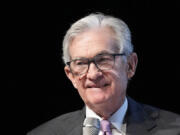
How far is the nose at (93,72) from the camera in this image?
2.12 meters

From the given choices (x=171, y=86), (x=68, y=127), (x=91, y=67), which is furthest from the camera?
(x=171, y=86)

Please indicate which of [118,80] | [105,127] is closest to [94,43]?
[118,80]

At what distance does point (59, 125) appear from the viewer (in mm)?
2436

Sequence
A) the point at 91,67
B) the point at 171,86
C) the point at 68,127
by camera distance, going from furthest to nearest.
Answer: the point at 171,86, the point at 68,127, the point at 91,67

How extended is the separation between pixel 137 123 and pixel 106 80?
0.35 meters

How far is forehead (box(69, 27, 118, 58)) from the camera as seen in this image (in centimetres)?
218

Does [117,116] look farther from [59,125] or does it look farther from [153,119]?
[59,125]

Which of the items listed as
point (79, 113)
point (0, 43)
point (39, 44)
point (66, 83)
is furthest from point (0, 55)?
point (79, 113)

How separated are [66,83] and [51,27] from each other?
434 millimetres

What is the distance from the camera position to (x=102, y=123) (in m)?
2.22

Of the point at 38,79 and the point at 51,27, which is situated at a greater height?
the point at 51,27

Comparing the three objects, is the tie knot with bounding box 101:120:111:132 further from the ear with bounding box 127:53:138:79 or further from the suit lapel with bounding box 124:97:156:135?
the ear with bounding box 127:53:138:79

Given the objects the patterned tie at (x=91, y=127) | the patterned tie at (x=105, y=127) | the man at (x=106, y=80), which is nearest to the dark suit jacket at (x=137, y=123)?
the man at (x=106, y=80)

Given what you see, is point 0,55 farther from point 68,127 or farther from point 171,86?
point 171,86
